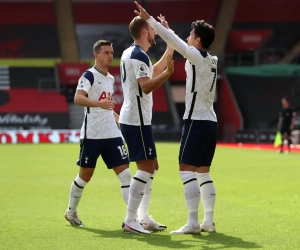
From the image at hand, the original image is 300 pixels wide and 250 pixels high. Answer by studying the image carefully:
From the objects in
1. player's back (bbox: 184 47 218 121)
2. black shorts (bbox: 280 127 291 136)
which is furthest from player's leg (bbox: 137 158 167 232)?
black shorts (bbox: 280 127 291 136)

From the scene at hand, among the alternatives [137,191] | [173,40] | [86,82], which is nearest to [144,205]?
[137,191]

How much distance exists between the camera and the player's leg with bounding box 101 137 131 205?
855 cm

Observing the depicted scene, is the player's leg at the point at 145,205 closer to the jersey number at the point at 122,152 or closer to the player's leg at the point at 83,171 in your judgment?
the jersey number at the point at 122,152

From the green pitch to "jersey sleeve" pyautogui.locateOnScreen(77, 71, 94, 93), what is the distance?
1.62 meters

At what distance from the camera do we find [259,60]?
4303 cm

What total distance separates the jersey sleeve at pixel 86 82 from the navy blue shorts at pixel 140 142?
2.96 feet

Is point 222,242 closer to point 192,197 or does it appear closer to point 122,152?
point 192,197

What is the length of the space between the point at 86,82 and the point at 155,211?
7.83 feet

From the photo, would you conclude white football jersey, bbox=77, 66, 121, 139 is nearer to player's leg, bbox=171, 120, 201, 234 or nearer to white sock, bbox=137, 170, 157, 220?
white sock, bbox=137, 170, 157, 220

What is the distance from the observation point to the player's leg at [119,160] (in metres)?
8.55

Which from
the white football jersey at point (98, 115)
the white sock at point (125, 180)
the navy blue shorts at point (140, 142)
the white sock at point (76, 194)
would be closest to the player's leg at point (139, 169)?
the navy blue shorts at point (140, 142)

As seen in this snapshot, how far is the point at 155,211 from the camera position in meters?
9.91

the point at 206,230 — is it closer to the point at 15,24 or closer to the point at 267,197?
the point at 267,197

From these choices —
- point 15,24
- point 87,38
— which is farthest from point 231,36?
point 15,24
